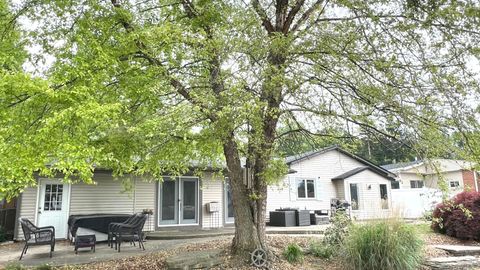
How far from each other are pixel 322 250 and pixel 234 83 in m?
4.45

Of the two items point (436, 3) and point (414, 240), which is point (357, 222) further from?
point (436, 3)

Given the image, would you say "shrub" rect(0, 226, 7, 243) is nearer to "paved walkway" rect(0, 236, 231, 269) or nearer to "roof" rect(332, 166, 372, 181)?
"paved walkway" rect(0, 236, 231, 269)

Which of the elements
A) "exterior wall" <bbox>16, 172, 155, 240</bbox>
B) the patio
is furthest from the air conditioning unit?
"exterior wall" <bbox>16, 172, 155, 240</bbox>

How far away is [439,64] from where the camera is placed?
620cm

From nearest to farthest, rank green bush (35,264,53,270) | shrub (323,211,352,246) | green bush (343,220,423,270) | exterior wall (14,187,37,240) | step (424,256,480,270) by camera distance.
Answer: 1. green bush (343,220,423,270)
2. green bush (35,264,53,270)
3. step (424,256,480,270)
4. shrub (323,211,352,246)
5. exterior wall (14,187,37,240)

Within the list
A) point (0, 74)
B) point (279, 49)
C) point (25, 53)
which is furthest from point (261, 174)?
point (25, 53)

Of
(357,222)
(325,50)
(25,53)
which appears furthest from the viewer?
(25,53)

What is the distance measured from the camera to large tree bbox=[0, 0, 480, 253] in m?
5.67

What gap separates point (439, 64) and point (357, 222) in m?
3.62

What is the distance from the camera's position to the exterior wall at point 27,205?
11117 mm

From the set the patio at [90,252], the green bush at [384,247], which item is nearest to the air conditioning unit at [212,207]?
the patio at [90,252]

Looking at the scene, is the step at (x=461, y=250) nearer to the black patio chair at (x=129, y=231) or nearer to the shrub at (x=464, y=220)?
the shrub at (x=464, y=220)

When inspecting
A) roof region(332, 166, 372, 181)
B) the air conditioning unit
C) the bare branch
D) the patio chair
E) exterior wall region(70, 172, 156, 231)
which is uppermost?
the bare branch

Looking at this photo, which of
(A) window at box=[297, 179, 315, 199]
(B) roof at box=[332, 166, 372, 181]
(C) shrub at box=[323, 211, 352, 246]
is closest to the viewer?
(C) shrub at box=[323, 211, 352, 246]
